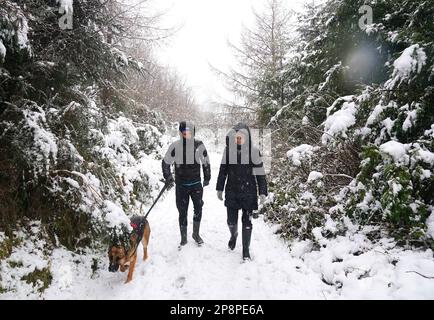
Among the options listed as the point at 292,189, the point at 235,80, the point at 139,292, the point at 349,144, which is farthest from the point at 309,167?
the point at 235,80

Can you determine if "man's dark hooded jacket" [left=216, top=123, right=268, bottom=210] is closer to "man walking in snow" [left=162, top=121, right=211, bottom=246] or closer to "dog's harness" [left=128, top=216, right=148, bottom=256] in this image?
"man walking in snow" [left=162, top=121, right=211, bottom=246]

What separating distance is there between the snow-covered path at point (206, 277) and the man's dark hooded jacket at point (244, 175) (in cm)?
97

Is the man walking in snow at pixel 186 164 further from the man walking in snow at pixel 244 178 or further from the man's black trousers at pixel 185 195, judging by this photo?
the man walking in snow at pixel 244 178

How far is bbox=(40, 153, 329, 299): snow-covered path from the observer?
3.81m

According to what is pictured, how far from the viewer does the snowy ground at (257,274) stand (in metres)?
3.44

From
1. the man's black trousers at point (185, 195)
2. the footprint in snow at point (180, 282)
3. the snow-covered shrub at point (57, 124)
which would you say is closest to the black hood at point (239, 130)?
the man's black trousers at point (185, 195)

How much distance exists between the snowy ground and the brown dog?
0.84 ft

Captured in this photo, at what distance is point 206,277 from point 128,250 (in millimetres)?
1210

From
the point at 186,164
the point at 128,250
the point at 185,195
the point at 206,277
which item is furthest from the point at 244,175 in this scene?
the point at 128,250

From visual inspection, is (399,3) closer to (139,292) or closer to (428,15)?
(428,15)

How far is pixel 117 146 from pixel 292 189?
4049 millimetres

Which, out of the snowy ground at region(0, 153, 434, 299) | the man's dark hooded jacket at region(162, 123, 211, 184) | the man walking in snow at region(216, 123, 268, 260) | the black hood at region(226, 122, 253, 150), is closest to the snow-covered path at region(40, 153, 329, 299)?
the snowy ground at region(0, 153, 434, 299)

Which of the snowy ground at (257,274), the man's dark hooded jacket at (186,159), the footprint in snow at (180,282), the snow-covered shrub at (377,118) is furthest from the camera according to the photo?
the man's dark hooded jacket at (186,159)

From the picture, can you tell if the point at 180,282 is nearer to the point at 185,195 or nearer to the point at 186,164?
the point at 185,195
